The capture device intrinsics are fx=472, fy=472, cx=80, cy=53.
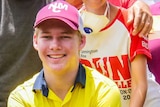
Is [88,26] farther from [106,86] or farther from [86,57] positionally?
[106,86]

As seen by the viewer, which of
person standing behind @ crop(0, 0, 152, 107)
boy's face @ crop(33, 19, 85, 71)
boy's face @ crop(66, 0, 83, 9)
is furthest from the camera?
boy's face @ crop(66, 0, 83, 9)

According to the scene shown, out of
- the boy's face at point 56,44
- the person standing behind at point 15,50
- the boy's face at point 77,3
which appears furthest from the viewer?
the boy's face at point 77,3

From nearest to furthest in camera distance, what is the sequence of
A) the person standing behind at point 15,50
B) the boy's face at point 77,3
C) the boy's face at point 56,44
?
1. the boy's face at point 56,44
2. the person standing behind at point 15,50
3. the boy's face at point 77,3

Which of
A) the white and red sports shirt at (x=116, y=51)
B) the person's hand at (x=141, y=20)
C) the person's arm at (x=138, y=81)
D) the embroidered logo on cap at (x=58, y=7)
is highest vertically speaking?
the embroidered logo on cap at (x=58, y=7)

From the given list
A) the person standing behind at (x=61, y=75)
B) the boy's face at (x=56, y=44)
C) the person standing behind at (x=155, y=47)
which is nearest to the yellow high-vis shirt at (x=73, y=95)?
the person standing behind at (x=61, y=75)

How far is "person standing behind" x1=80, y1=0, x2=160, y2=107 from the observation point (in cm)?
248

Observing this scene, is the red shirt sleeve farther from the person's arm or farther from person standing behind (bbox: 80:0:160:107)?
the person's arm

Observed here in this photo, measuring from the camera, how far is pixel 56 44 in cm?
211

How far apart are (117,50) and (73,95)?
1.38 ft

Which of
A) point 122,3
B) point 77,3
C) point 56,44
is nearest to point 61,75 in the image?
point 56,44

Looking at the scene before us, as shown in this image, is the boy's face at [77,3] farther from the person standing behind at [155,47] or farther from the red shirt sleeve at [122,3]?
the person standing behind at [155,47]

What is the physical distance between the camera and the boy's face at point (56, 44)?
2129 millimetres

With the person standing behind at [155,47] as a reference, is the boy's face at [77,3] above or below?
above

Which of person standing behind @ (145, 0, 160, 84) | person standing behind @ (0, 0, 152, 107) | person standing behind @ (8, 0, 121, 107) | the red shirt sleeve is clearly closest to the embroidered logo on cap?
person standing behind @ (8, 0, 121, 107)
